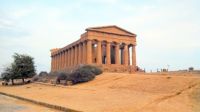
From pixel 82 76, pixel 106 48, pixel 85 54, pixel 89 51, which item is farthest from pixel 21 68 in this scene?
pixel 82 76

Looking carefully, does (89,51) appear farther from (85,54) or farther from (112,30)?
(112,30)

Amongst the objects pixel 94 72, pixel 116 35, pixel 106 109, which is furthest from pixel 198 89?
pixel 116 35

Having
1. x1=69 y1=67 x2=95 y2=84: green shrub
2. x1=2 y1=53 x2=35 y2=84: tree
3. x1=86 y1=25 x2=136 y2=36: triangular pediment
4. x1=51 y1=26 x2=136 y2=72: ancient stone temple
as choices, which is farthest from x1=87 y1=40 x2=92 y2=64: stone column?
x1=69 y1=67 x2=95 y2=84: green shrub

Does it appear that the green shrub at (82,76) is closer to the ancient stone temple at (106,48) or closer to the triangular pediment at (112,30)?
the ancient stone temple at (106,48)

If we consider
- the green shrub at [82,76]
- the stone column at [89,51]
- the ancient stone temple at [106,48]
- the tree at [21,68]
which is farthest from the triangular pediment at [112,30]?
the green shrub at [82,76]

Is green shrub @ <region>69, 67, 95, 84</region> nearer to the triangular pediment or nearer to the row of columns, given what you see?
the row of columns

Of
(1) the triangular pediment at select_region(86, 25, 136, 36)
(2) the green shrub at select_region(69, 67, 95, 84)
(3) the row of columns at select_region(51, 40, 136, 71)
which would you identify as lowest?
(2) the green shrub at select_region(69, 67, 95, 84)

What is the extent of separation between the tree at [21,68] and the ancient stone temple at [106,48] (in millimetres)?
10128

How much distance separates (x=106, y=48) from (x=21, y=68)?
18.9 m

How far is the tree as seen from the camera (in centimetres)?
5891

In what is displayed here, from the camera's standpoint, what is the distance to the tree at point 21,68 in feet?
193

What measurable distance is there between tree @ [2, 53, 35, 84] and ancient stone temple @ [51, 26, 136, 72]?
10.1m

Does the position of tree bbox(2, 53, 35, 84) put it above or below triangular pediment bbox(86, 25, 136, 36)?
below

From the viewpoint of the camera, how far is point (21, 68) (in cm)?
5928
